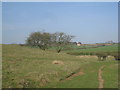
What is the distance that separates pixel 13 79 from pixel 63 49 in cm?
6651

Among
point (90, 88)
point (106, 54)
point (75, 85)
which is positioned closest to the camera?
point (90, 88)

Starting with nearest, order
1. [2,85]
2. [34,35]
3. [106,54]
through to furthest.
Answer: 1. [2,85]
2. [106,54]
3. [34,35]

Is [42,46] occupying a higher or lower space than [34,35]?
lower

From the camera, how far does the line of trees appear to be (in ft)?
267

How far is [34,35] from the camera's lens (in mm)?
81312

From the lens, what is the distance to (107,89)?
55.4ft

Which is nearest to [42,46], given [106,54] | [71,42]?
[71,42]

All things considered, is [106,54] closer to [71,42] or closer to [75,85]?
[71,42]

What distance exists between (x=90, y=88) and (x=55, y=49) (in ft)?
221

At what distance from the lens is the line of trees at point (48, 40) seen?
267 feet

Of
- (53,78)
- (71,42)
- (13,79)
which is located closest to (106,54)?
(71,42)

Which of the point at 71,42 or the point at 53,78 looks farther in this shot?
the point at 71,42

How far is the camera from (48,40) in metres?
82.9

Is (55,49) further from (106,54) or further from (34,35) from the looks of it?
(106,54)
